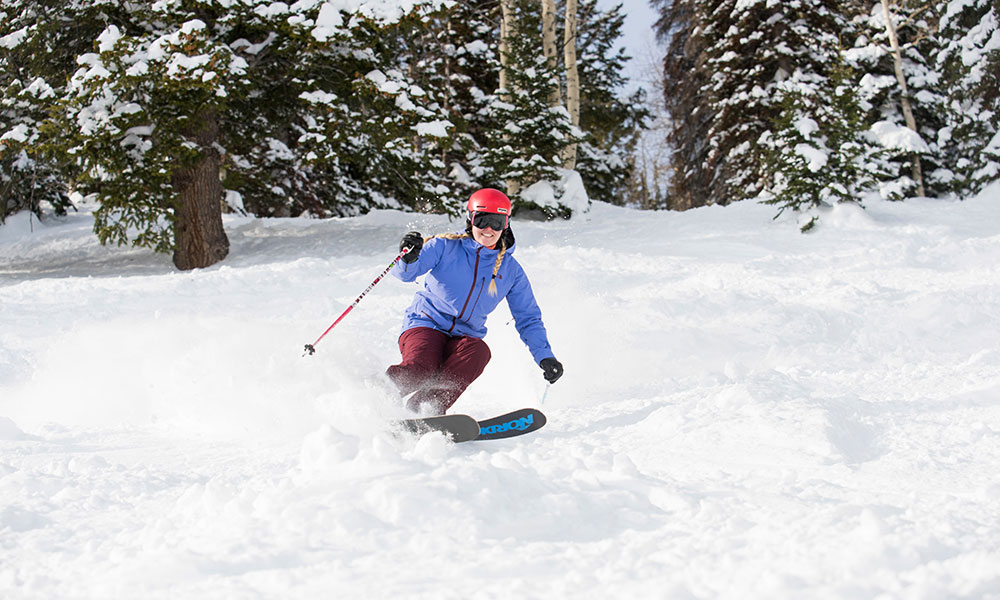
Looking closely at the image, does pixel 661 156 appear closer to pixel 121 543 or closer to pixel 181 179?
pixel 181 179

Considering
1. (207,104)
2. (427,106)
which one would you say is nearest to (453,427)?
(207,104)

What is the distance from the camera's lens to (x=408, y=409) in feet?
13.7

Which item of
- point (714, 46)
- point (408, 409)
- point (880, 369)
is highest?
point (714, 46)

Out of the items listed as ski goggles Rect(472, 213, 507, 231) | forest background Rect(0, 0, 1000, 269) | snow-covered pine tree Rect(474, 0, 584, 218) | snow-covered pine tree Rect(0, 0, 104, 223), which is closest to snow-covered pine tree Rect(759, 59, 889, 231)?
forest background Rect(0, 0, 1000, 269)

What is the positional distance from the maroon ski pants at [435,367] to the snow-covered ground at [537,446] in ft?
0.66

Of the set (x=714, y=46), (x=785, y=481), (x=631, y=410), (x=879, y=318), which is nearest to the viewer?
(x=785, y=481)

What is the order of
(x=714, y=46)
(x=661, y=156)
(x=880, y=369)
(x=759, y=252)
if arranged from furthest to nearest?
(x=661, y=156) < (x=714, y=46) < (x=759, y=252) < (x=880, y=369)

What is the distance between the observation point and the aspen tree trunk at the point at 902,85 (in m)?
17.0

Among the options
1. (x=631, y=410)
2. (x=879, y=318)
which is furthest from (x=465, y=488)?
(x=879, y=318)

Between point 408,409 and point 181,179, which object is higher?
point 181,179

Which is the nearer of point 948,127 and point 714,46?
point 948,127

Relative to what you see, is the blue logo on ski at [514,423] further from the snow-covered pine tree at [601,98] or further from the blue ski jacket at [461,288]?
the snow-covered pine tree at [601,98]

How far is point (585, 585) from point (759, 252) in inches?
371

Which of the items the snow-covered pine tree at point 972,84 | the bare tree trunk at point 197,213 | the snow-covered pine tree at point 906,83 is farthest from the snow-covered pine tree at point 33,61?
the snow-covered pine tree at point 972,84
